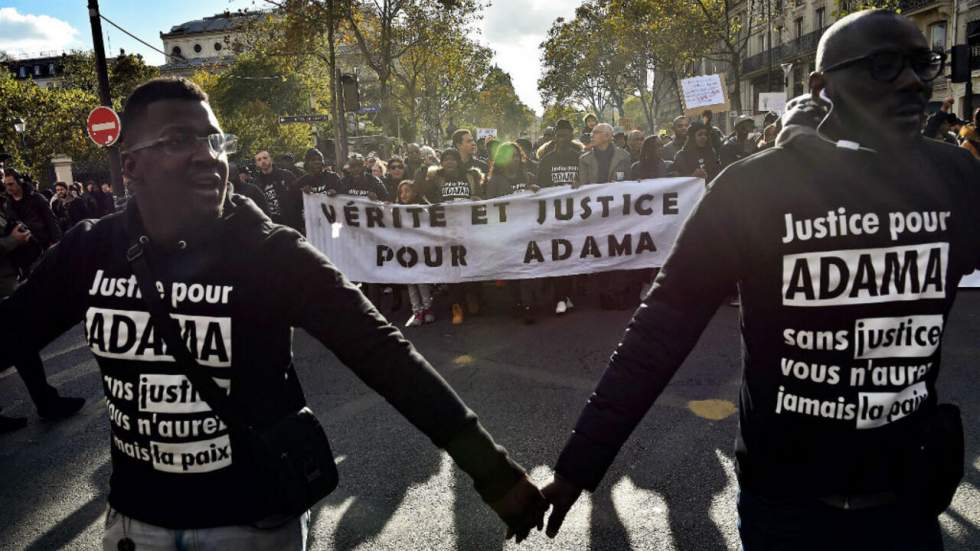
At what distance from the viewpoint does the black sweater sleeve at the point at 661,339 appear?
Result: 1.77 meters

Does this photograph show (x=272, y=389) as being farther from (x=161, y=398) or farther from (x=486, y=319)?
(x=486, y=319)

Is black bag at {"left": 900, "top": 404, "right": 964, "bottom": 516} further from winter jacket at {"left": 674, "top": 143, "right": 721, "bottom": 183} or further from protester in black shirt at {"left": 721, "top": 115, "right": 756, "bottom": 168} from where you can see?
protester in black shirt at {"left": 721, "top": 115, "right": 756, "bottom": 168}

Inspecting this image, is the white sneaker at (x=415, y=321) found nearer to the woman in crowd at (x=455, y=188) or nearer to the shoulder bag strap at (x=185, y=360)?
the woman in crowd at (x=455, y=188)

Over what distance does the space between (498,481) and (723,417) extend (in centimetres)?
332

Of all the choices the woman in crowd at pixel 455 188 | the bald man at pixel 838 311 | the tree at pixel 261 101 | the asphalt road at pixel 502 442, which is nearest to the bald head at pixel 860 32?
the bald man at pixel 838 311

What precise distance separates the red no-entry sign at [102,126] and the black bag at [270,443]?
14550 mm

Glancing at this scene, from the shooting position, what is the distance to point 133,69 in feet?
179

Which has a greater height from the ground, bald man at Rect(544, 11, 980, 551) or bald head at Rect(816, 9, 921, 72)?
bald head at Rect(816, 9, 921, 72)

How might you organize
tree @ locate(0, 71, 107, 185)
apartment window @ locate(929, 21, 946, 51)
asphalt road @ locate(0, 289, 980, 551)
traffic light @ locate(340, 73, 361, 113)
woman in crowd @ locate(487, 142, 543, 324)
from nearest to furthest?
asphalt road @ locate(0, 289, 980, 551) < woman in crowd @ locate(487, 142, 543, 324) < traffic light @ locate(340, 73, 361, 113) < apartment window @ locate(929, 21, 946, 51) < tree @ locate(0, 71, 107, 185)

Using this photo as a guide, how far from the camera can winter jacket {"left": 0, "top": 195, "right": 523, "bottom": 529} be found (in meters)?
1.69

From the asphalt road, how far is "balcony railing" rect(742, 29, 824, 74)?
134 ft

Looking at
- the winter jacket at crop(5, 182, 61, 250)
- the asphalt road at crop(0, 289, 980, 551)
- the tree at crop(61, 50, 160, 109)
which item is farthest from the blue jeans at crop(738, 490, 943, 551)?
the tree at crop(61, 50, 160, 109)

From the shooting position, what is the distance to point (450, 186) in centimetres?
838

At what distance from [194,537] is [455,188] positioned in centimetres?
692
